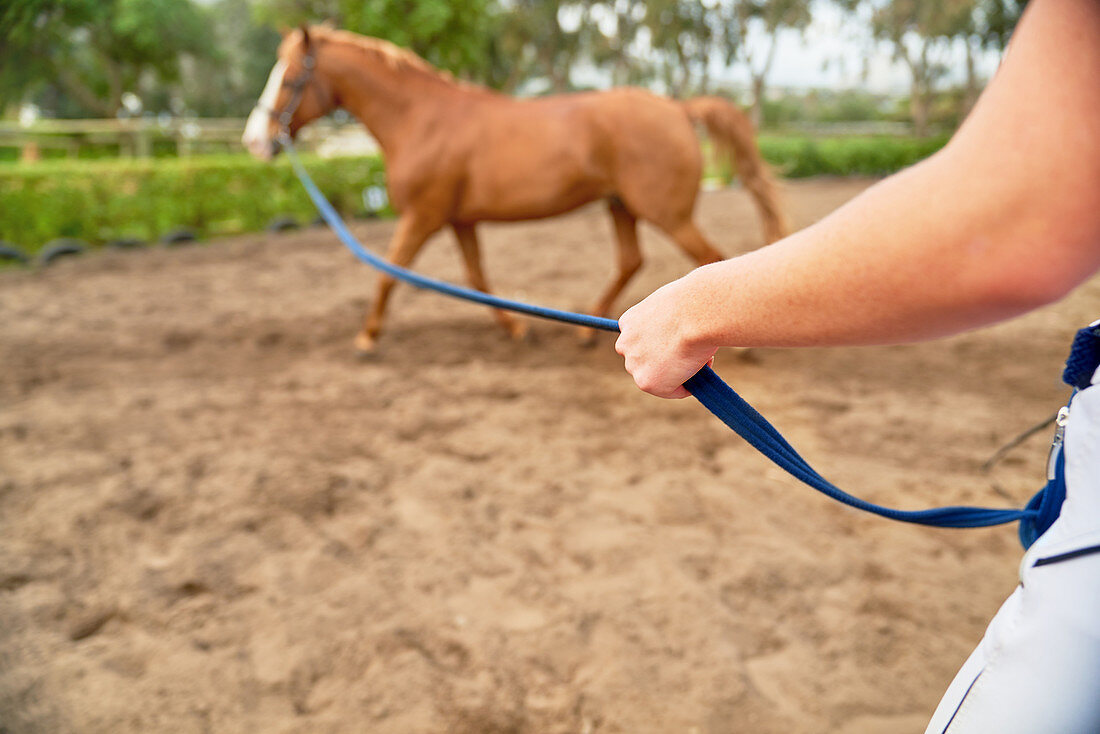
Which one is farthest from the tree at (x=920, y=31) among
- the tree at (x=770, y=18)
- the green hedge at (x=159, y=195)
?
the green hedge at (x=159, y=195)

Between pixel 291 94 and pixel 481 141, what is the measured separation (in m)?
1.33

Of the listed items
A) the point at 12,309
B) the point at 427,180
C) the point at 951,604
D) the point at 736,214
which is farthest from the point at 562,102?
the point at 736,214

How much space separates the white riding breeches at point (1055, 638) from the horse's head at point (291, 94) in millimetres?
4959

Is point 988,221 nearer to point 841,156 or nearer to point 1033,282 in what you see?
point 1033,282

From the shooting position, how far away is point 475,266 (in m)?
5.25

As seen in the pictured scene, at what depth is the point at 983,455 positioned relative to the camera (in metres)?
3.27

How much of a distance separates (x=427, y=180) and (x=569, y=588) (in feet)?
10.3

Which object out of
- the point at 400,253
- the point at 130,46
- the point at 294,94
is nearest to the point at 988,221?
the point at 400,253

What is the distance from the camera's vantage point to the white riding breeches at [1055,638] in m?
0.62

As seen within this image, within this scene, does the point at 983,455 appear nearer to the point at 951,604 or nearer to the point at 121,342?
the point at 951,604

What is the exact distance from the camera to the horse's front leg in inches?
185

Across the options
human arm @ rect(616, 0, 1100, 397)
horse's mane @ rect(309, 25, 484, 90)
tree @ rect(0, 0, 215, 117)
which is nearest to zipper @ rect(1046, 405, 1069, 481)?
human arm @ rect(616, 0, 1100, 397)

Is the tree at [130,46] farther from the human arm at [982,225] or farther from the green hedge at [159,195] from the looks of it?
the human arm at [982,225]

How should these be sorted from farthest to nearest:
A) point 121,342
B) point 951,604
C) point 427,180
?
point 121,342
point 427,180
point 951,604
